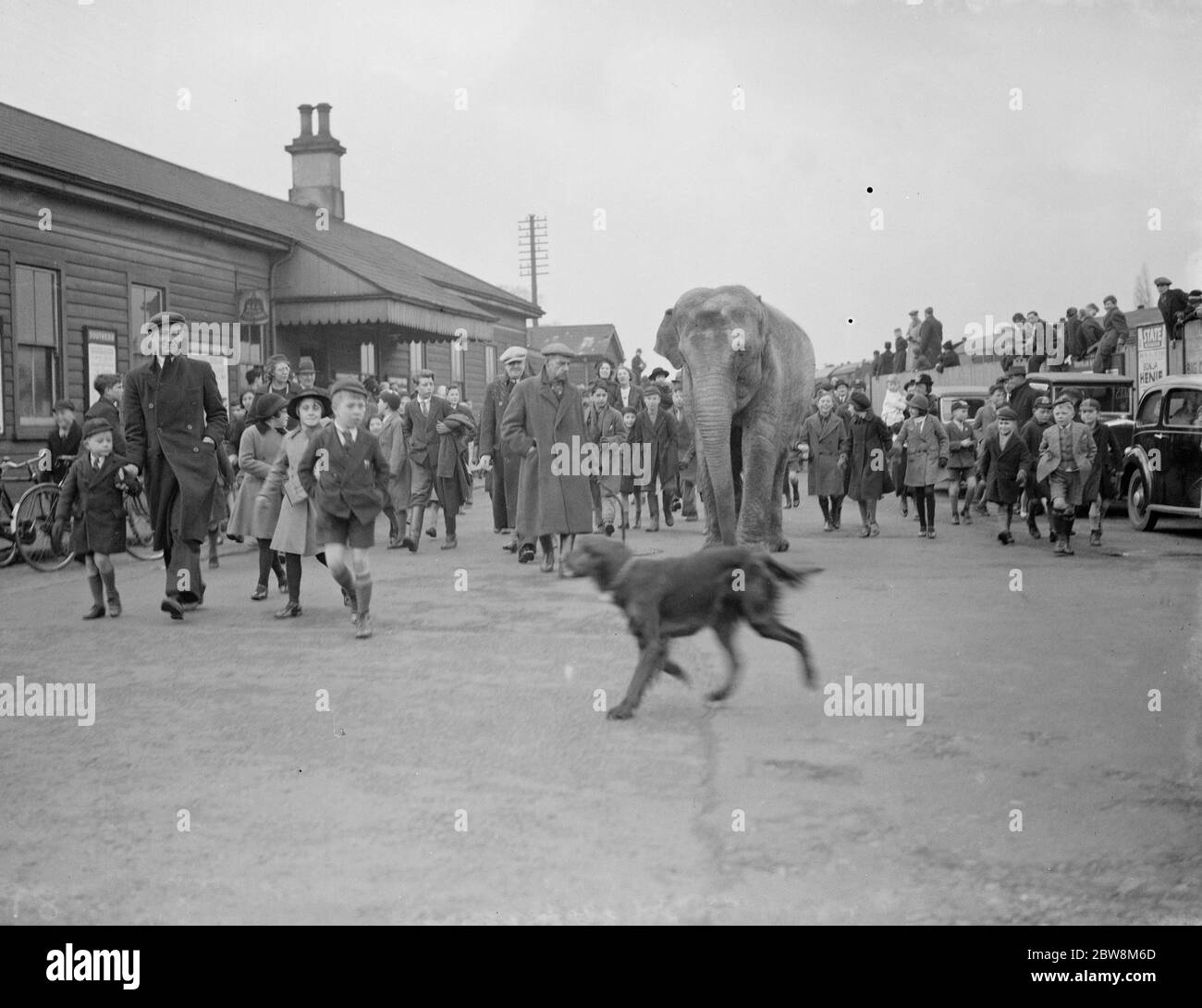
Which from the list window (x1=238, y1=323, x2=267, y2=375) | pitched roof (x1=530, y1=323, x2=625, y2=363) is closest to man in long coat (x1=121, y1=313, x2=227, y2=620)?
window (x1=238, y1=323, x2=267, y2=375)

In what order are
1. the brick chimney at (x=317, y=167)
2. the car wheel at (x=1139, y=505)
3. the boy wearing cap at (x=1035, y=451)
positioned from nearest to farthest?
the boy wearing cap at (x=1035, y=451), the car wheel at (x=1139, y=505), the brick chimney at (x=317, y=167)

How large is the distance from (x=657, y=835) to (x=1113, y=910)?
55.9 inches

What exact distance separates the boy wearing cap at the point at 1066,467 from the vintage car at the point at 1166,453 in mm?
1988

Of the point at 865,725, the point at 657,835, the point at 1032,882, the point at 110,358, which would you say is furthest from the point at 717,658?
the point at 110,358

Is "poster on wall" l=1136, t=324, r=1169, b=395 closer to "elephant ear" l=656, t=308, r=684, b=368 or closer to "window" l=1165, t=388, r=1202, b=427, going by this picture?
"window" l=1165, t=388, r=1202, b=427

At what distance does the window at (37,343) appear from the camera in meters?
18.8

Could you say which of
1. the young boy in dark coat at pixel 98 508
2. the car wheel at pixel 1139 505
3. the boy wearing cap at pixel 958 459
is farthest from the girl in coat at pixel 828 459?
the young boy in dark coat at pixel 98 508

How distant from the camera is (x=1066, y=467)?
1449 centimetres

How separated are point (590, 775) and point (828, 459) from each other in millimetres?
12790

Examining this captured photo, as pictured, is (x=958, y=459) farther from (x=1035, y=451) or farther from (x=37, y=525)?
(x=37, y=525)

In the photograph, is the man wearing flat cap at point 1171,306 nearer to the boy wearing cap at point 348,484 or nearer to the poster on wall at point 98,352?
the boy wearing cap at point 348,484

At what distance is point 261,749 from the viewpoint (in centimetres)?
610

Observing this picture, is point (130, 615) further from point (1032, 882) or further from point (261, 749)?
point (1032, 882)

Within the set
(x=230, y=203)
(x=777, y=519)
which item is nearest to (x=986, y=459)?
(x=777, y=519)
